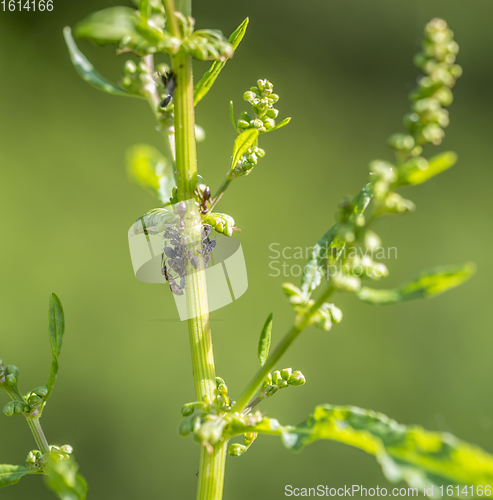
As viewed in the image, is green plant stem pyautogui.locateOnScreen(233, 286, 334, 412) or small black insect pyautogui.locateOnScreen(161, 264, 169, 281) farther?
small black insect pyautogui.locateOnScreen(161, 264, 169, 281)

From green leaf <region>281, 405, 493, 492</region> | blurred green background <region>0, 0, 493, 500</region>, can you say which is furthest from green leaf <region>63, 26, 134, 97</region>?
blurred green background <region>0, 0, 493, 500</region>

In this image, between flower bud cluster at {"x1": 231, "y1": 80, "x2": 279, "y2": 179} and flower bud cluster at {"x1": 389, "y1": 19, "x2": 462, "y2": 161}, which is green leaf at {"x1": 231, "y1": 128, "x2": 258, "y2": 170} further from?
flower bud cluster at {"x1": 389, "y1": 19, "x2": 462, "y2": 161}

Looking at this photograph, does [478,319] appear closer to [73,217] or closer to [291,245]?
[291,245]

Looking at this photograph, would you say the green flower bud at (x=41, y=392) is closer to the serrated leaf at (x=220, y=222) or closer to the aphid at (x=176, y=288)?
the aphid at (x=176, y=288)

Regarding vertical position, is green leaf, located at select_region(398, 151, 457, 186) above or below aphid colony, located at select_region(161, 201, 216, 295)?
above

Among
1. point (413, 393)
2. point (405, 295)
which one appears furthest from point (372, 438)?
point (413, 393)

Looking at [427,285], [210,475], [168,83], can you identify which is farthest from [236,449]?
[168,83]
